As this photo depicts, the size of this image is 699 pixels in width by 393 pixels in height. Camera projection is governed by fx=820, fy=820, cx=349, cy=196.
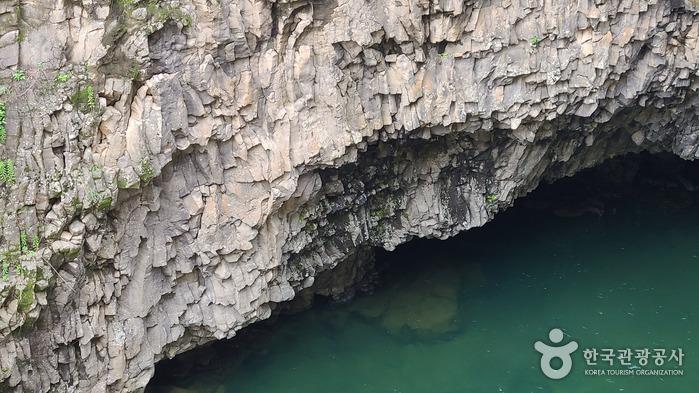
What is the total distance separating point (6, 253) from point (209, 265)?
238 centimetres

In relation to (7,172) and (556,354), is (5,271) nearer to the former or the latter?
(7,172)

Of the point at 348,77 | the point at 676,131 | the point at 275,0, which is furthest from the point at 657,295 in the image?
the point at 275,0

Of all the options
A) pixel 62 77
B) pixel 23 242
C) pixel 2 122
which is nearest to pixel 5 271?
pixel 23 242

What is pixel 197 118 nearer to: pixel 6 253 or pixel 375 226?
pixel 6 253

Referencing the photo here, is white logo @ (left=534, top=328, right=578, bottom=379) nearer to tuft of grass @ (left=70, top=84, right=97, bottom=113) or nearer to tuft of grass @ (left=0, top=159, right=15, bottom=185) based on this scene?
tuft of grass @ (left=70, top=84, right=97, bottom=113)

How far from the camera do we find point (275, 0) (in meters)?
8.99

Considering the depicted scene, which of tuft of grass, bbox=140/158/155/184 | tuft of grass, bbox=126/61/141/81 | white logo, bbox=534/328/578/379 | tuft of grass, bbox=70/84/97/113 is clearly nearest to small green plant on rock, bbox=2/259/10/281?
tuft of grass, bbox=140/158/155/184

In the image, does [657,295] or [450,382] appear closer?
[450,382]

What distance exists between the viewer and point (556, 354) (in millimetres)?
11492

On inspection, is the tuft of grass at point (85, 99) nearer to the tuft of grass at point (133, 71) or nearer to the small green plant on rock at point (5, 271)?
the tuft of grass at point (133, 71)

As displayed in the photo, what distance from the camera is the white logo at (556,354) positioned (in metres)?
11.2

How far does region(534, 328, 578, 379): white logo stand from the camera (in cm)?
1119

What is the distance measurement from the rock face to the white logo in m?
2.33

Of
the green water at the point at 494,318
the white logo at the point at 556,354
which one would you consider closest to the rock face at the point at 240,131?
the green water at the point at 494,318
